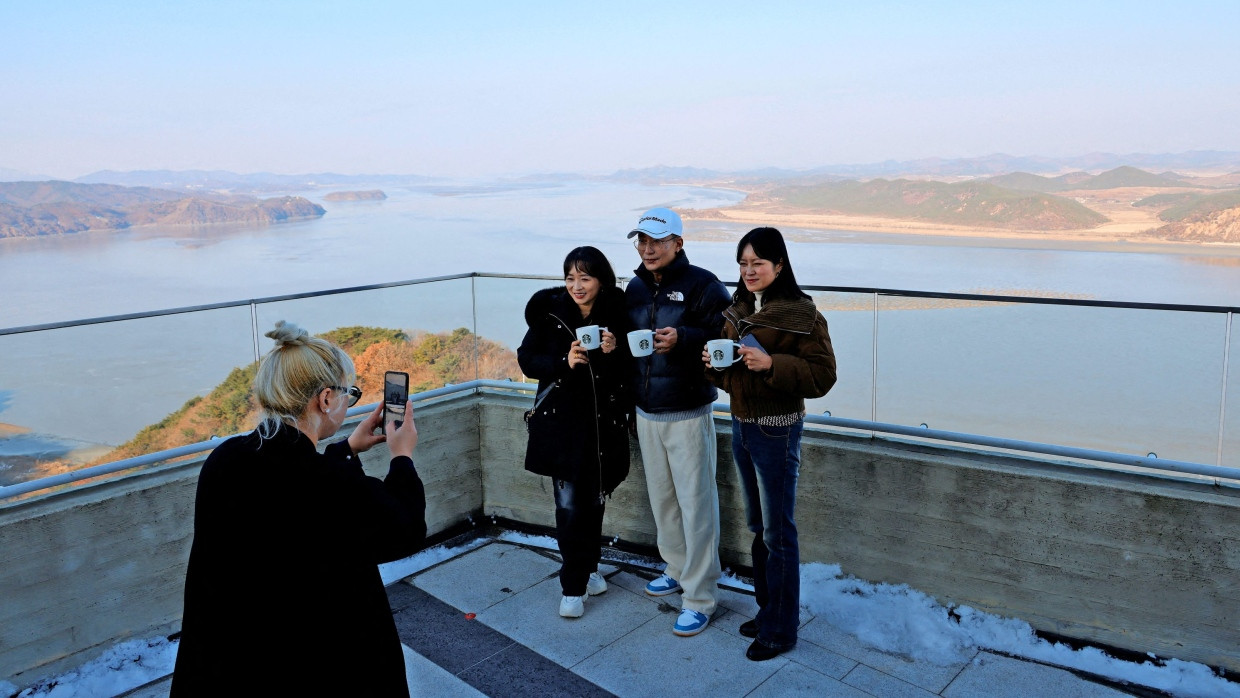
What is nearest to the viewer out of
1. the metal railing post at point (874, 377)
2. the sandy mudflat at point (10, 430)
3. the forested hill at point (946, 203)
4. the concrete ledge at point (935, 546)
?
the concrete ledge at point (935, 546)

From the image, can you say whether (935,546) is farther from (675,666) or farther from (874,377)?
→ (675,666)

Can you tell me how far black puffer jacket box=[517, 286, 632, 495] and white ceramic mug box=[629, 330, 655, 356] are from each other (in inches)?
19.9

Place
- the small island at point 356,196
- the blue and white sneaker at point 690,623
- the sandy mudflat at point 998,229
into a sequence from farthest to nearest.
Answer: the small island at point 356,196
the sandy mudflat at point 998,229
the blue and white sneaker at point 690,623

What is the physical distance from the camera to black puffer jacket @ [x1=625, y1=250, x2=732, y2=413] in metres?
4.15

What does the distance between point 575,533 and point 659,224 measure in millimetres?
1667

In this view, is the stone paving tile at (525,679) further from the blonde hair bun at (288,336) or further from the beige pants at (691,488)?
the blonde hair bun at (288,336)

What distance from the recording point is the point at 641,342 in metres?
3.83

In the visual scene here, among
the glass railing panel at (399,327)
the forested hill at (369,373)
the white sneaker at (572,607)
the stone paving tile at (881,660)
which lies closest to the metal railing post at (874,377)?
the stone paving tile at (881,660)

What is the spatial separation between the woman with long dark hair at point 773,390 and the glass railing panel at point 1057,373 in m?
1.00

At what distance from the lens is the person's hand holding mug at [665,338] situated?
158 inches

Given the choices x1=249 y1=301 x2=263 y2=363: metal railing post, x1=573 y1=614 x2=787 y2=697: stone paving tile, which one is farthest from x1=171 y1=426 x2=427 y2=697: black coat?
x1=249 y1=301 x2=263 y2=363: metal railing post

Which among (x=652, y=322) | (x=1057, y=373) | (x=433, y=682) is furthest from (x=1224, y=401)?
(x=433, y=682)

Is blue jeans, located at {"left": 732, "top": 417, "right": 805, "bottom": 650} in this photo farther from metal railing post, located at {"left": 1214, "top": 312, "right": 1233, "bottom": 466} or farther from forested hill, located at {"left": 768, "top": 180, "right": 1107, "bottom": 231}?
forested hill, located at {"left": 768, "top": 180, "right": 1107, "bottom": 231}

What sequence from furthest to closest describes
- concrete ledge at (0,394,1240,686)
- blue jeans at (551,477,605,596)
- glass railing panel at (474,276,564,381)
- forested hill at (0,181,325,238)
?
forested hill at (0,181,325,238) < glass railing panel at (474,276,564,381) < blue jeans at (551,477,605,596) < concrete ledge at (0,394,1240,686)
